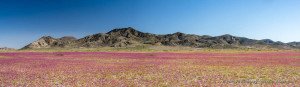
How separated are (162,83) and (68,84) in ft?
15.6

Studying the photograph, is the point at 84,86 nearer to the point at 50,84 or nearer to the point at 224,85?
the point at 50,84

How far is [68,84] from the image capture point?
18.8 m

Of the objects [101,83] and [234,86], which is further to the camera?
[101,83]

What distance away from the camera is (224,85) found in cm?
1792

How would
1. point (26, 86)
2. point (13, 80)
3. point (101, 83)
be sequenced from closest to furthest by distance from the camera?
point (26, 86) → point (101, 83) → point (13, 80)

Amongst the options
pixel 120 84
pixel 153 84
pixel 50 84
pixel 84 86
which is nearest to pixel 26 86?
pixel 50 84

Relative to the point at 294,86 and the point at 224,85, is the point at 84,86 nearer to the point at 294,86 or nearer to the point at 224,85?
the point at 224,85

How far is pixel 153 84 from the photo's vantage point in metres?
18.8

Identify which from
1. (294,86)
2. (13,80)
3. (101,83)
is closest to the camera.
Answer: (294,86)

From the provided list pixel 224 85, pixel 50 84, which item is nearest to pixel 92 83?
pixel 50 84

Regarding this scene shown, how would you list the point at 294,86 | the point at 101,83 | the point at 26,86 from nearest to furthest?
the point at 294,86 → the point at 26,86 → the point at 101,83

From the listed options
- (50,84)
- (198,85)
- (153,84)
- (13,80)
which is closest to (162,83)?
(153,84)

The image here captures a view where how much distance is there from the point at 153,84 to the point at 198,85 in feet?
7.59

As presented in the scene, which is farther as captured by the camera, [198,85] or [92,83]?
[92,83]
